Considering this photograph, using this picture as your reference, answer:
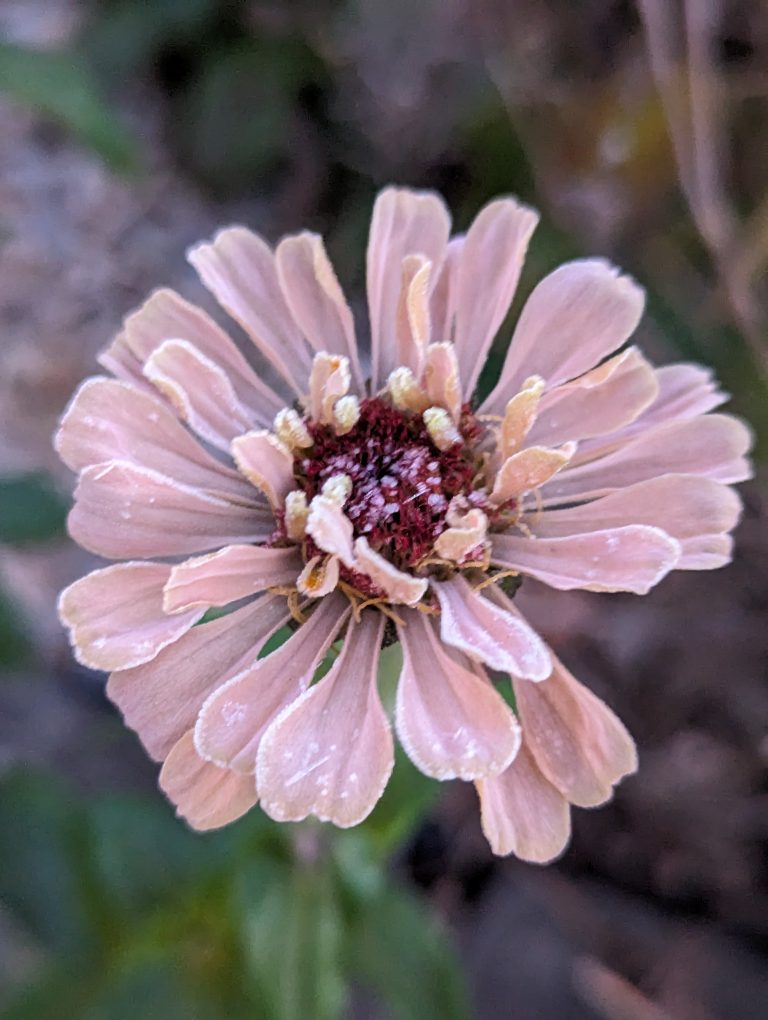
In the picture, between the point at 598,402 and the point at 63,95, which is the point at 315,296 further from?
the point at 63,95

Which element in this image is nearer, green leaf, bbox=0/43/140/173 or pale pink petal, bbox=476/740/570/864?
pale pink petal, bbox=476/740/570/864

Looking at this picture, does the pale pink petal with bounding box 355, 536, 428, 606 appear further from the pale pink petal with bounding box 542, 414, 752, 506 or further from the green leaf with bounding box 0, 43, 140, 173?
the green leaf with bounding box 0, 43, 140, 173

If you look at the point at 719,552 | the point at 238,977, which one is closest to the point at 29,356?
the point at 238,977

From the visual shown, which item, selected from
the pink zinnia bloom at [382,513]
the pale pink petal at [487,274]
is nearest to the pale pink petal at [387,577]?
the pink zinnia bloom at [382,513]

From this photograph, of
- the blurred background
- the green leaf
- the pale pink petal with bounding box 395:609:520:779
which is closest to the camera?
the pale pink petal with bounding box 395:609:520:779

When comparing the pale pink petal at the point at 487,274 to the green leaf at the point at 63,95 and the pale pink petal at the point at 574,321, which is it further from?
the green leaf at the point at 63,95

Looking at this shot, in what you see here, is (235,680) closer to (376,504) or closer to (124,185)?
(376,504)

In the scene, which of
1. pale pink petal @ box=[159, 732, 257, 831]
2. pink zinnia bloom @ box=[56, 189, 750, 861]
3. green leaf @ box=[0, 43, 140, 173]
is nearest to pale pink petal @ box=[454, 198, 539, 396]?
pink zinnia bloom @ box=[56, 189, 750, 861]
